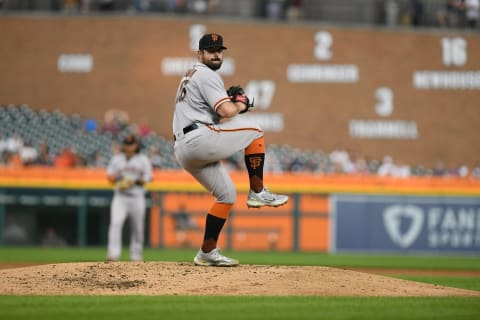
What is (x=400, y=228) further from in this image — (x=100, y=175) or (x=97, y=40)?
(x=97, y=40)

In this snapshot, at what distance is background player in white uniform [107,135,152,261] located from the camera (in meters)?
Answer: 15.0

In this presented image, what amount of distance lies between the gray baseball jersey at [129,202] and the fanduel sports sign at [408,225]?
22.0 feet

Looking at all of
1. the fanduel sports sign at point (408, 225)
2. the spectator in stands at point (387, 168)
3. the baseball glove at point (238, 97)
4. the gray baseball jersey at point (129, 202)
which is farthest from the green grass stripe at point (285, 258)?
the baseball glove at point (238, 97)

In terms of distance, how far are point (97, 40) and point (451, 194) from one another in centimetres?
1188

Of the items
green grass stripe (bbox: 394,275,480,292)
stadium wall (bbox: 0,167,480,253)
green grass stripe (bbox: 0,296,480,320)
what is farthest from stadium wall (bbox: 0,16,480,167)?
green grass stripe (bbox: 0,296,480,320)

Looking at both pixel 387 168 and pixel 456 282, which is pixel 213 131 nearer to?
pixel 456 282

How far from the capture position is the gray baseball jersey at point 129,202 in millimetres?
15055

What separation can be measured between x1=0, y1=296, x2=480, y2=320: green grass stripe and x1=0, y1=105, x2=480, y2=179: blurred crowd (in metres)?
13.4

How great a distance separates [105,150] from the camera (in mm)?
23938

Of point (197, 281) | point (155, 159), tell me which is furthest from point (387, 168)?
point (197, 281)

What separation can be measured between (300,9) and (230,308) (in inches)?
857

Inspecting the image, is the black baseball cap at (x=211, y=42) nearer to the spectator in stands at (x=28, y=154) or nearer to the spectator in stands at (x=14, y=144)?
the spectator in stands at (x=28, y=154)

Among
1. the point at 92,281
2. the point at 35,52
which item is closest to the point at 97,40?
the point at 35,52

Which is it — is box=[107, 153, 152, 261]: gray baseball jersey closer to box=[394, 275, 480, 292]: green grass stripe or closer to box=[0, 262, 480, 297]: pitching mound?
box=[394, 275, 480, 292]: green grass stripe
